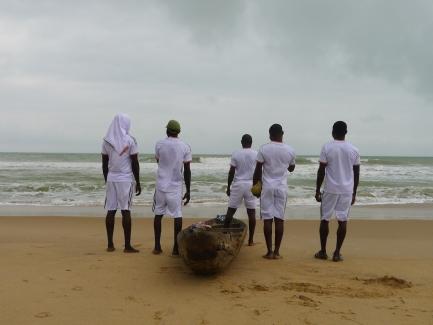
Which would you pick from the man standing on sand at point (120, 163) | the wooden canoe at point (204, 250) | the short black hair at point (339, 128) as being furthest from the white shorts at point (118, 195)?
the short black hair at point (339, 128)

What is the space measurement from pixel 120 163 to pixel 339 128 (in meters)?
3.21

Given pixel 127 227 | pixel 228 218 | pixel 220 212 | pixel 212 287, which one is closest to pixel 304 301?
pixel 212 287

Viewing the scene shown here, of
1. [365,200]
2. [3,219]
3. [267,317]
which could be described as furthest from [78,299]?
[365,200]

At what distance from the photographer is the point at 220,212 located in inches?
496

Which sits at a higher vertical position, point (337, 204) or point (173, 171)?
point (173, 171)

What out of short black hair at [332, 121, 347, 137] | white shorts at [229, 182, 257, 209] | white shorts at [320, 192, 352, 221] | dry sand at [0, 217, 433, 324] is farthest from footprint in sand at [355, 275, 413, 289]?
white shorts at [229, 182, 257, 209]

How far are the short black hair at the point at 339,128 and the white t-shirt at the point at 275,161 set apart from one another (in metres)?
0.70

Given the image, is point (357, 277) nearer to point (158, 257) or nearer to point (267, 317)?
point (267, 317)

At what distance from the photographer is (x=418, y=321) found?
3.83 m

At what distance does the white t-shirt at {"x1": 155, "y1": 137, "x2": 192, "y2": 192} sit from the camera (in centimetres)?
622

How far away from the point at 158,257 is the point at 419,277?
344 cm

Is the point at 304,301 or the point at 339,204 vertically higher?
the point at 339,204

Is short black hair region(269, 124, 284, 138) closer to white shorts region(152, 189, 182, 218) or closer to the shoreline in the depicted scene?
white shorts region(152, 189, 182, 218)

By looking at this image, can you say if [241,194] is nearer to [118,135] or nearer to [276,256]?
[276,256]
